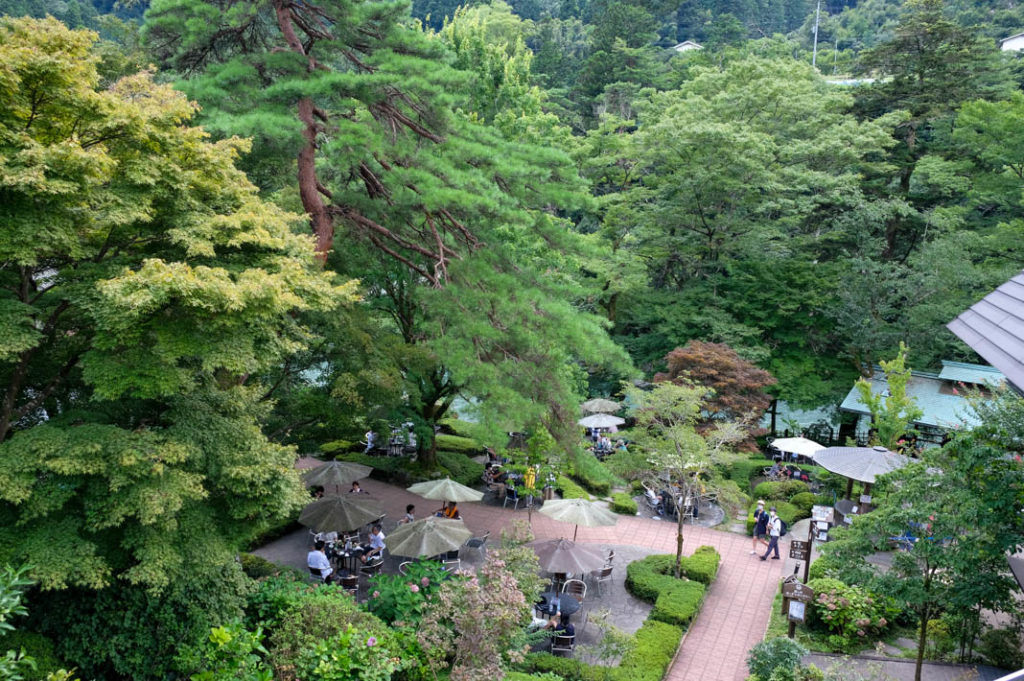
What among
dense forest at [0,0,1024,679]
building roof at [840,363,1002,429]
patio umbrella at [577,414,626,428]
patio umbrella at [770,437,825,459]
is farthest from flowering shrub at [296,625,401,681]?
building roof at [840,363,1002,429]

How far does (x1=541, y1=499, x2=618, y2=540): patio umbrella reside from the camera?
14.4 m

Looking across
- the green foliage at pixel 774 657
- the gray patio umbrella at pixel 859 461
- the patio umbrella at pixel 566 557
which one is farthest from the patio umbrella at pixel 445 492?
the gray patio umbrella at pixel 859 461

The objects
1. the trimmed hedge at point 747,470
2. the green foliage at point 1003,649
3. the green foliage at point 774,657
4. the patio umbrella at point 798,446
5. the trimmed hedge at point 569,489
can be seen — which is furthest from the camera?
the trimmed hedge at point 747,470

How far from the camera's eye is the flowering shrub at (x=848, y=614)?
12.2m

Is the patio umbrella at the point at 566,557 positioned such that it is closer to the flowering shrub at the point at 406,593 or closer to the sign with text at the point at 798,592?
→ the flowering shrub at the point at 406,593

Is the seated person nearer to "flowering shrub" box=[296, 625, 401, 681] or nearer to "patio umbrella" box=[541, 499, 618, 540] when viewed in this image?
"patio umbrella" box=[541, 499, 618, 540]

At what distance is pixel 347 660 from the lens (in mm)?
8656

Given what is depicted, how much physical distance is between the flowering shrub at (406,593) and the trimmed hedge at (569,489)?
8277mm

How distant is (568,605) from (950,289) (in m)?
18.3


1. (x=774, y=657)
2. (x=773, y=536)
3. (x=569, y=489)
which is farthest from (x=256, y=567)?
(x=773, y=536)

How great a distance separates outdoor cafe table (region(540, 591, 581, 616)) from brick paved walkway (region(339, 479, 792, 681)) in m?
1.89

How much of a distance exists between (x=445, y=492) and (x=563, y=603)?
4.25 m

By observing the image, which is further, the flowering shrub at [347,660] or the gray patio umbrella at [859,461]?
the gray patio umbrella at [859,461]

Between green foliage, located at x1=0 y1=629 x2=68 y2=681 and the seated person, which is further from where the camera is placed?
the seated person
